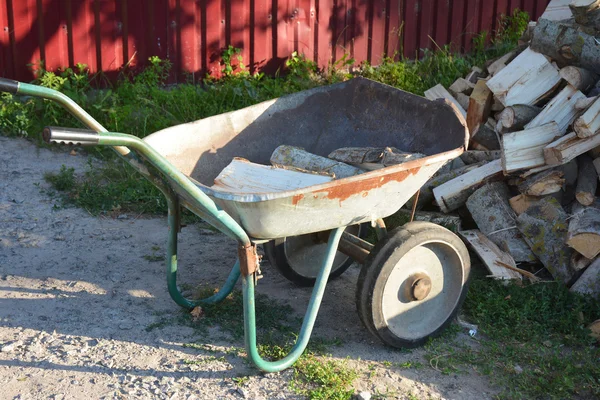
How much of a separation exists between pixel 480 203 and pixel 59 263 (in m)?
2.51

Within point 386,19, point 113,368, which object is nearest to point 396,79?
point 386,19

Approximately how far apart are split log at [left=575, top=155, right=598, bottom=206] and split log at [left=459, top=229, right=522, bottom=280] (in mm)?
530

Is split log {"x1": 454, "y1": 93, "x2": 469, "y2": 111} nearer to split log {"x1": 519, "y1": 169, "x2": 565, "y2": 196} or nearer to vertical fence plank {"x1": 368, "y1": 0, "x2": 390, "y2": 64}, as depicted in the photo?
split log {"x1": 519, "y1": 169, "x2": 565, "y2": 196}

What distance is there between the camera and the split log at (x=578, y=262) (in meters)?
4.13

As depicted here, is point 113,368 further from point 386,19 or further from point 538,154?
point 386,19

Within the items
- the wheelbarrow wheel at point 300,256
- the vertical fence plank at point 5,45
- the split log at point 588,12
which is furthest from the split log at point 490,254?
A: the vertical fence plank at point 5,45

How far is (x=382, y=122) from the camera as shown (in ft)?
13.6

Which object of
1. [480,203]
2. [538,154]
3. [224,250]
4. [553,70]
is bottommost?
[224,250]

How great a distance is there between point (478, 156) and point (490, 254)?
975 mm

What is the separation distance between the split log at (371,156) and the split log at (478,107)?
1652 mm

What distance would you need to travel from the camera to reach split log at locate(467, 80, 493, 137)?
5391 millimetres

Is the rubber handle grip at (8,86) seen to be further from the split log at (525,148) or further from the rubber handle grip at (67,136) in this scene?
the split log at (525,148)

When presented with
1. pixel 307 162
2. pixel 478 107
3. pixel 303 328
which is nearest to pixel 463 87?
pixel 478 107

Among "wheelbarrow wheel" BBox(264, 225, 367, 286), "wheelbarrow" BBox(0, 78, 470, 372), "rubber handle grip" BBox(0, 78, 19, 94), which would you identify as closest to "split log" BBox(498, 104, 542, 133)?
"wheelbarrow" BBox(0, 78, 470, 372)
